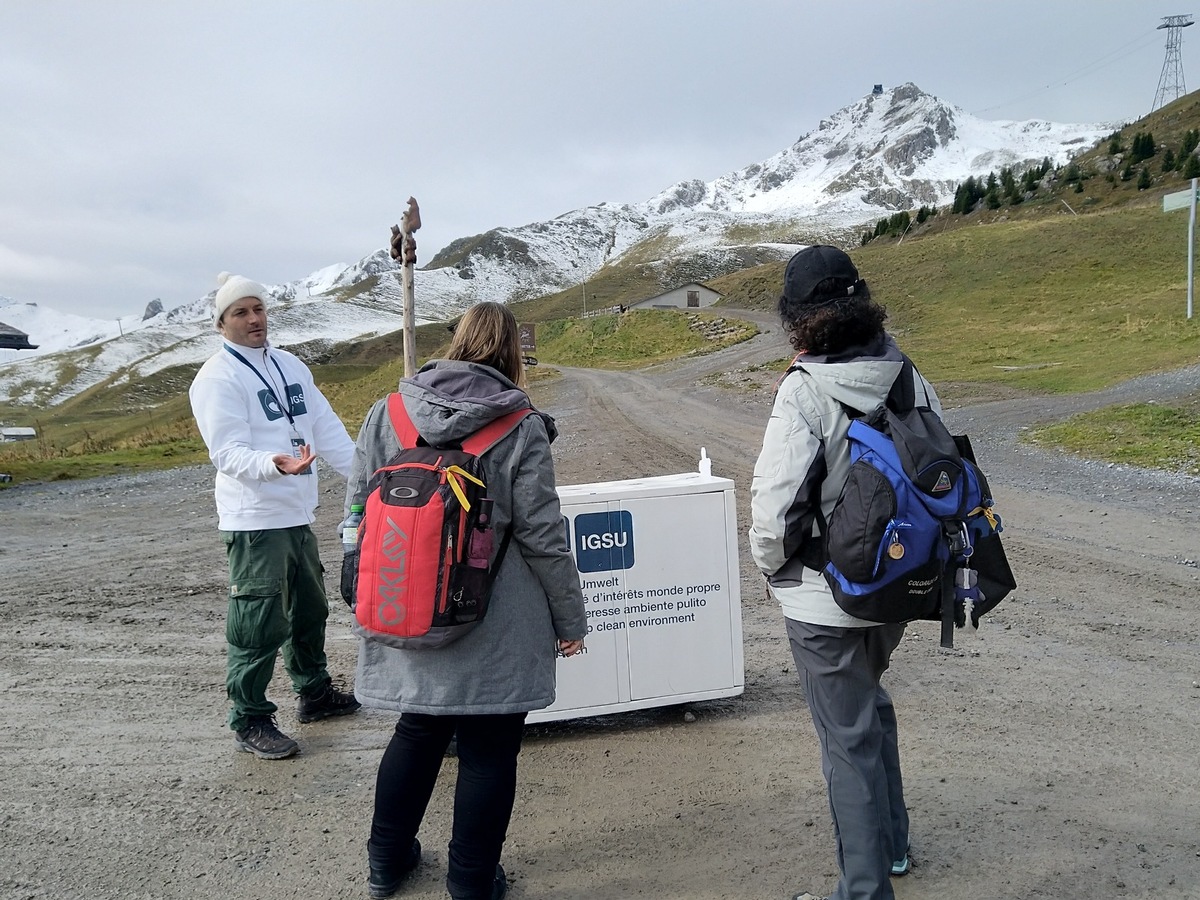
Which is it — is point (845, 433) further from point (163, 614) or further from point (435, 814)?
point (163, 614)

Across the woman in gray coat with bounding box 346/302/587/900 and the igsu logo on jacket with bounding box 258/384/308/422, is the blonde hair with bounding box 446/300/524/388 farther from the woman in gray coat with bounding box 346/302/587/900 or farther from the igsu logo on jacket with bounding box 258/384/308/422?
the igsu logo on jacket with bounding box 258/384/308/422

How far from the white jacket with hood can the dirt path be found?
121cm

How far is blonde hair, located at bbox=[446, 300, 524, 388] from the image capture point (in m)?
2.47

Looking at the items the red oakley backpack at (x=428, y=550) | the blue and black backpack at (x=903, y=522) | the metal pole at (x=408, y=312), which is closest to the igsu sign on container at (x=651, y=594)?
the red oakley backpack at (x=428, y=550)

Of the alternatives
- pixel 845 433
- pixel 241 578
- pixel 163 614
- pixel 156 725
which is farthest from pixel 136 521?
pixel 845 433

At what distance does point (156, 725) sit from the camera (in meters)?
3.99

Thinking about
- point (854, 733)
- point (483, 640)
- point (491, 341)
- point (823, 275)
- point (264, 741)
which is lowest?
point (264, 741)

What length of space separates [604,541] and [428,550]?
1.62m

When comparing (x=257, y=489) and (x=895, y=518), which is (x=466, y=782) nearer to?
(x=895, y=518)

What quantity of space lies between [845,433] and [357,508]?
1535 mm

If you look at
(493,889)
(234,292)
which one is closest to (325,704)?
(493,889)

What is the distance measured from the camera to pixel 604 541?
376 centimetres

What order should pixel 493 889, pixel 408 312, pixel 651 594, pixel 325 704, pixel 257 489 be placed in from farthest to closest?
pixel 408 312 < pixel 325 704 < pixel 651 594 < pixel 257 489 < pixel 493 889

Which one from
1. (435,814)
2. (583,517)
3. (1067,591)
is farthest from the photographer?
(1067,591)
